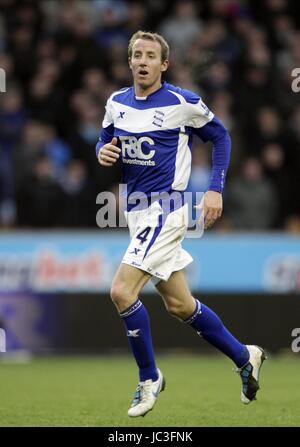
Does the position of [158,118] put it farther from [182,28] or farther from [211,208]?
[182,28]

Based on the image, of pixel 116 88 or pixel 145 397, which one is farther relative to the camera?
pixel 116 88

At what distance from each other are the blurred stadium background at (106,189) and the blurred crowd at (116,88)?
0.02m

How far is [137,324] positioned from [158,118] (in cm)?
134

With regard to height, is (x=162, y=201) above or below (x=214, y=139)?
below

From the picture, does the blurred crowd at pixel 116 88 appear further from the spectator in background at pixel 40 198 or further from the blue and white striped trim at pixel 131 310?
the blue and white striped trim at pixel 131 310

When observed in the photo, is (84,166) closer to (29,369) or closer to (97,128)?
(97,128)

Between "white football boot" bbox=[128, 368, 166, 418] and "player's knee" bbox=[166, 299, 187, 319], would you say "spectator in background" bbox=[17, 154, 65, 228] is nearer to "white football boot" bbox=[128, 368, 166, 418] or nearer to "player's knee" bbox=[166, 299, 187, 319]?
"player's knee" bbox=[166, 299, 187, 319]

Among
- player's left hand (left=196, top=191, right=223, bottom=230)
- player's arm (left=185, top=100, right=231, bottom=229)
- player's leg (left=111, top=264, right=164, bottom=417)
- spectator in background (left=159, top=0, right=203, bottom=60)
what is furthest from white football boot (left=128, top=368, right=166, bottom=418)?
spectator in background (left=159, top=0, right=203, bottom=60)

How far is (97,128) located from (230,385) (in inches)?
201

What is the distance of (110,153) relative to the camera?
712 centimetres

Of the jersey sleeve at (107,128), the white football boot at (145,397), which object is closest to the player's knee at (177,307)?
the white football boot at (145,397)

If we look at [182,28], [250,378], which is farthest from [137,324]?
[182,28]

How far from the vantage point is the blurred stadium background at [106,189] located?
1289 cm

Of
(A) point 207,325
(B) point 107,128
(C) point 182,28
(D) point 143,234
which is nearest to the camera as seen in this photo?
(D) point 143,234
